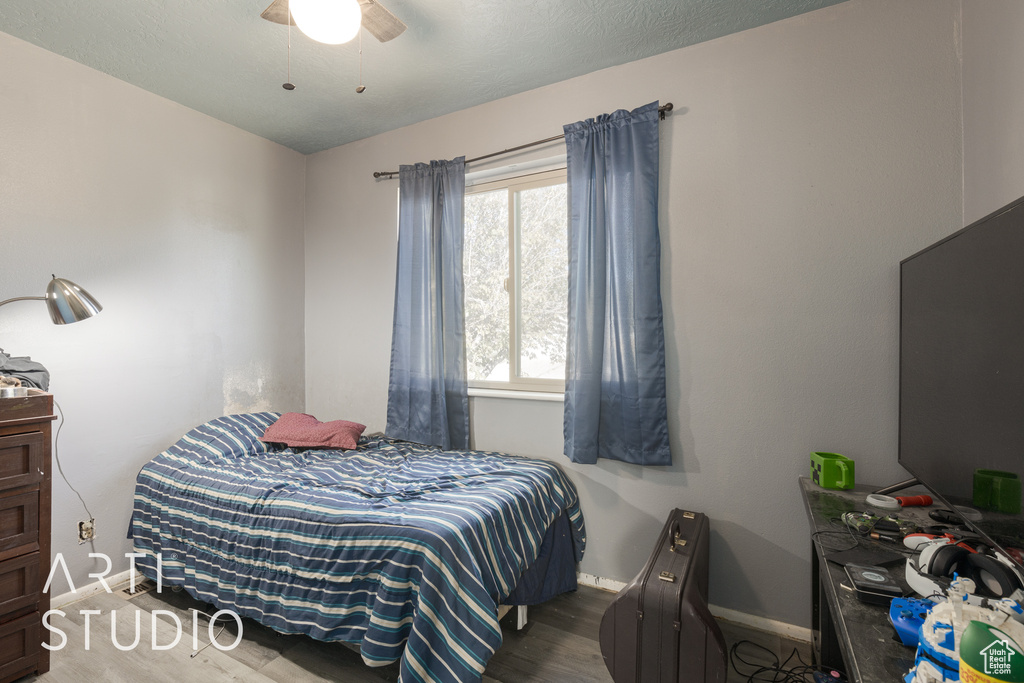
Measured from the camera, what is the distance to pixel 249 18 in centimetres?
212

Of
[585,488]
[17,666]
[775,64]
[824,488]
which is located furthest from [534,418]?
[17,666]

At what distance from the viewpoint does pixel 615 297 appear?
2.41 meters

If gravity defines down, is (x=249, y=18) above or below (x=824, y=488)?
above

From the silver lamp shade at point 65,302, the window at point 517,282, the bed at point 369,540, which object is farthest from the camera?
the window at point 517,282

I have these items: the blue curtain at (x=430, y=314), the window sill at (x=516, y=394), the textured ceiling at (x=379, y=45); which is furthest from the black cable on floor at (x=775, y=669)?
the textured ceiling at (x=379, y=45)

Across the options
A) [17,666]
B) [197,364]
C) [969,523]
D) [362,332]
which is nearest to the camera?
[969,523]

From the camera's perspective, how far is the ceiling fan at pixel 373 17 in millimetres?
1871

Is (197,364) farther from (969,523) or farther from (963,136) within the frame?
(963,136)

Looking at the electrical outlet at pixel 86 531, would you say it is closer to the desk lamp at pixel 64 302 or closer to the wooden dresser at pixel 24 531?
the wooden dresser at pixel 24 531

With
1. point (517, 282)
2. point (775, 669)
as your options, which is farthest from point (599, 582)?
point (517, 282)

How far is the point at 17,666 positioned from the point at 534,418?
232 centimetres

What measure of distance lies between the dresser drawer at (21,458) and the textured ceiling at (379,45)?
180 centimetres

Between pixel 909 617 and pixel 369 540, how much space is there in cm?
155

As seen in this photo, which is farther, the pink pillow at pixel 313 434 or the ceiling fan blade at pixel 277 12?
the pink pillow at pixel 313 434
